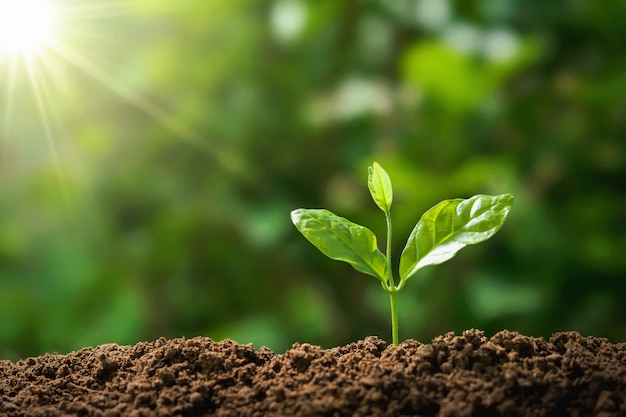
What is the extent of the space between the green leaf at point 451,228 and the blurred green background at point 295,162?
0.85 metres

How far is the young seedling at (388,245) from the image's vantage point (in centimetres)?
98

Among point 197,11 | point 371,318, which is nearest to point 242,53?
point 197,11

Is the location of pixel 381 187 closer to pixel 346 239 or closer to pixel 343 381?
pixel 346 239

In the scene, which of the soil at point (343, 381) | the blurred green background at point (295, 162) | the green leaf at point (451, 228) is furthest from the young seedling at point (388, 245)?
the blurred green background at point (295, 162)

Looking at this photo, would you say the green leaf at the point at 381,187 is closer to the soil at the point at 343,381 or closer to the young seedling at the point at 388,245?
the young seedling at the point at 388,245

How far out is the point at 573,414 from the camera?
2.63 feet

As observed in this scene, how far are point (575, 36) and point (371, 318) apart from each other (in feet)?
2.89

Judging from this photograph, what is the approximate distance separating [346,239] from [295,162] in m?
1.06

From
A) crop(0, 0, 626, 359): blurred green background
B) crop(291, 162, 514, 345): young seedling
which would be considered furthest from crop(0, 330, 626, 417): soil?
crop(0, 0, 626, 359): blurred green background

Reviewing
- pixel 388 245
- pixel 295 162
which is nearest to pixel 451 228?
pixel 388 245

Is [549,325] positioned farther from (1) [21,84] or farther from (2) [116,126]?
(1) [21,84]

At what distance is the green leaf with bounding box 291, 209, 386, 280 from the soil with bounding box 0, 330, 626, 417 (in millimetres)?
112

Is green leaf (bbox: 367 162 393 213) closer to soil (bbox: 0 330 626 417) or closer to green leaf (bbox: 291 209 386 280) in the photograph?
green leaf (bbox: 291 209 386 280)

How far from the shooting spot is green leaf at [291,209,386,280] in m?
0.99
